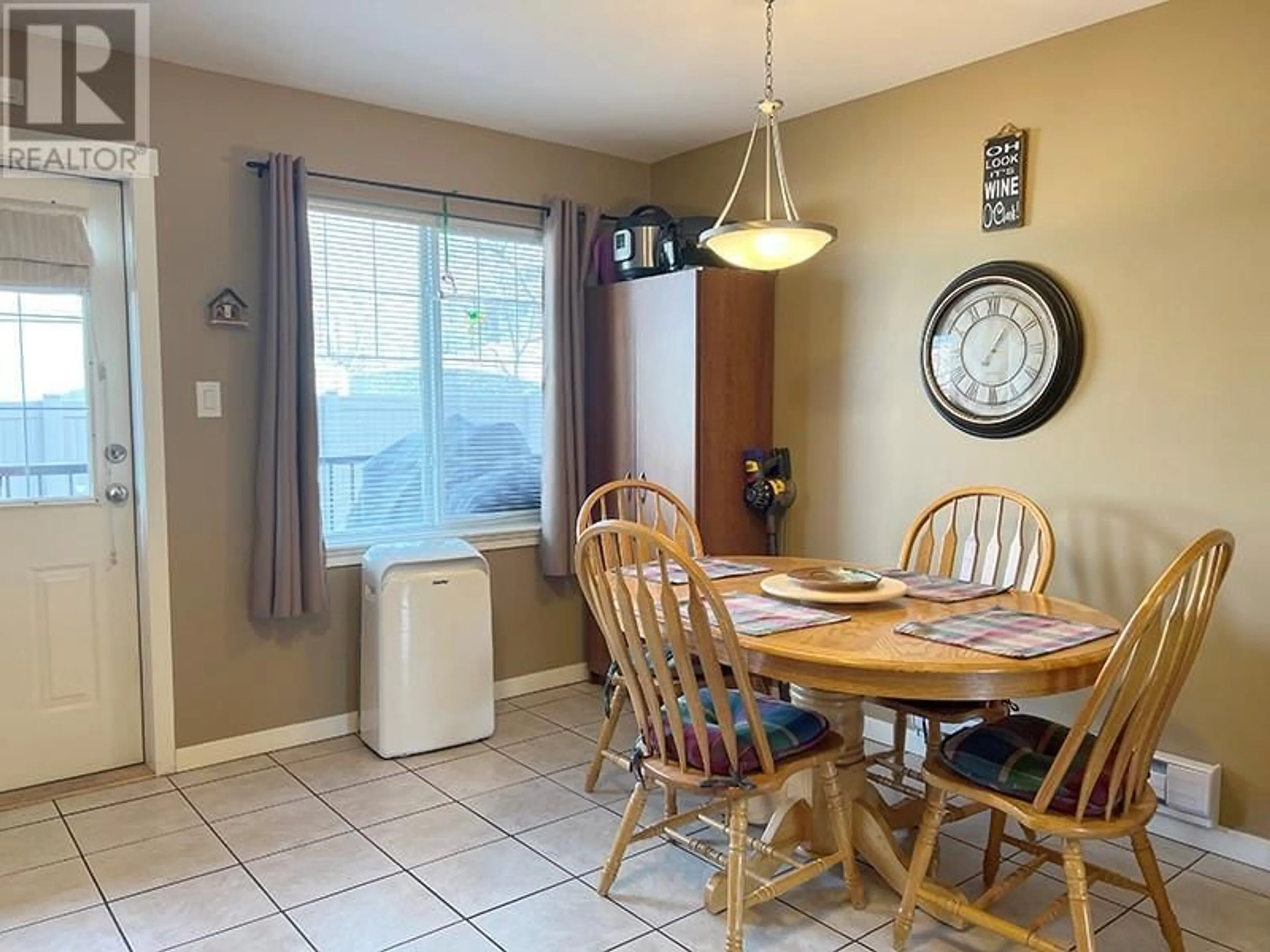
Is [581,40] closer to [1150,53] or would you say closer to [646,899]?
[1150,53]

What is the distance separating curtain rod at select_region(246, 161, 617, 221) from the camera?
3.10 meters

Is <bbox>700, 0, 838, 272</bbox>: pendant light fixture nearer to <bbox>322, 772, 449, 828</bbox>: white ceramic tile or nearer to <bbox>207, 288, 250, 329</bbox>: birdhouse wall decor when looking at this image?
<bbox>207, 288, 250, 329</bbox>: birdhouse wall decor

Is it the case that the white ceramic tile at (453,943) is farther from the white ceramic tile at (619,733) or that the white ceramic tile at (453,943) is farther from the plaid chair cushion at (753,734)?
the white ceramic tile at (619,733)

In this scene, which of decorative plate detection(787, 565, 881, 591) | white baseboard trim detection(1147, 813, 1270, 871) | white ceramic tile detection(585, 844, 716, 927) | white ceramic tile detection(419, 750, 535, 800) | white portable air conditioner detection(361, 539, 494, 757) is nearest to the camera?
white ceramic tile detection(585, 844, 716, 927)

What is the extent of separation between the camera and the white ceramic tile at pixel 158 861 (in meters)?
2.34

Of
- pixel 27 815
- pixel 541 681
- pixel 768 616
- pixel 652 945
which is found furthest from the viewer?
pixel 541 681

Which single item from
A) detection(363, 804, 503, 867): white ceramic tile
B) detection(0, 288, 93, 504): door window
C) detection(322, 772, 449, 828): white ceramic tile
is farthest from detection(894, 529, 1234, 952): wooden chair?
detection(0, 288, 93, 504): door window

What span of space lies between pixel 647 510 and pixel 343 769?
1439 mm

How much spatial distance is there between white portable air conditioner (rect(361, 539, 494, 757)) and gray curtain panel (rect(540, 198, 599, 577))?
0.52 meters

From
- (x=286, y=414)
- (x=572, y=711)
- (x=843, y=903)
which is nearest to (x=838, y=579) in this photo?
(x=843, y=903)

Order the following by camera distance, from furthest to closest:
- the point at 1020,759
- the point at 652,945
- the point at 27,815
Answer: the point at 27,815 < the point at 652,945 < the point at 1020,759

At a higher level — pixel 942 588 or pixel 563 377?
pixel 563 377

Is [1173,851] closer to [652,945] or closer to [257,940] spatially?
[652,945]

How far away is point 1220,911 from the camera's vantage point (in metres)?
2.21
